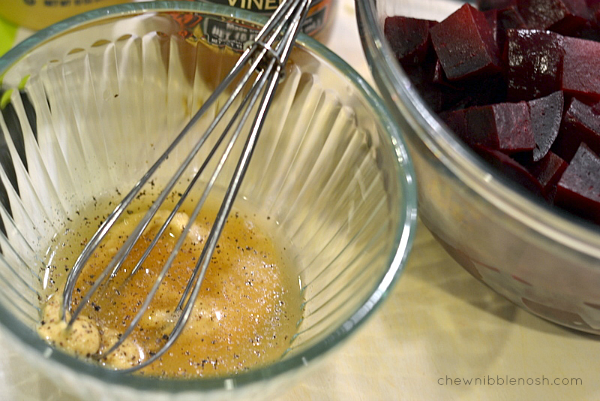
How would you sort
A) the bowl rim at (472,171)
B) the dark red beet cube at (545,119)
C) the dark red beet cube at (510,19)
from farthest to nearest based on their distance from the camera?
the dark red beet cube at (510,19) < the dark red beet cube at (545,119) < the bowl rim at (472,171)

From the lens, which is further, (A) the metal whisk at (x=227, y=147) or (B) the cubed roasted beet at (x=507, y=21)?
(B) the cubed roasted beet at (x=507, y=21)

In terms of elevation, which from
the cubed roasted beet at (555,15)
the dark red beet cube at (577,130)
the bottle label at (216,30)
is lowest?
the dark red beet cube at (577,130)

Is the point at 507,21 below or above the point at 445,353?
above

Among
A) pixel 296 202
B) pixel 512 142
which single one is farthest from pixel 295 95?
pixel 512 142

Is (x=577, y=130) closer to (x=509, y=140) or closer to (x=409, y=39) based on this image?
(x=509, y=140)

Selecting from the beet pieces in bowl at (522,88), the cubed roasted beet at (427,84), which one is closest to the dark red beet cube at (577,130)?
the beet pieces in bowl at (522,88)

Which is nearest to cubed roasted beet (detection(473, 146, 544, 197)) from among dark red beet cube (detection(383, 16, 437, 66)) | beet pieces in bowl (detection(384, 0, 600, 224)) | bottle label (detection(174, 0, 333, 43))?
beet pieces in bowl (detection(384, 0, 600, 224))

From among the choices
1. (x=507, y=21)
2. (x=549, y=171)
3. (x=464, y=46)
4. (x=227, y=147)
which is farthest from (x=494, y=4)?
(x=227, y=147)

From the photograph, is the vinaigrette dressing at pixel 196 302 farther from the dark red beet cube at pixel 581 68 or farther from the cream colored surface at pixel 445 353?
the dark red beet cube at pixel 581 68
